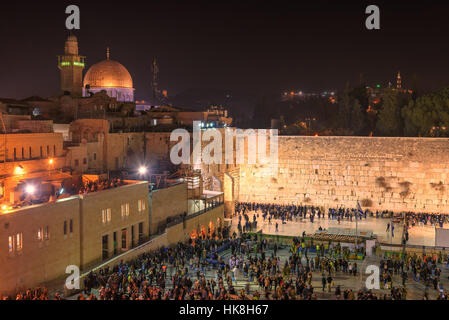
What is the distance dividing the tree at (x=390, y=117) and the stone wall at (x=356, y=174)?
627 cm

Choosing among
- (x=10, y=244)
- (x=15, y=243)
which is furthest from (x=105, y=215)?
(x=10, y=244)

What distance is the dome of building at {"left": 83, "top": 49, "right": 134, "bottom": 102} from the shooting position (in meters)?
40.2

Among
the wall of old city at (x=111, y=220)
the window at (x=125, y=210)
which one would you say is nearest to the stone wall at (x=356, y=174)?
the wall of old city at (x=111, y=220)

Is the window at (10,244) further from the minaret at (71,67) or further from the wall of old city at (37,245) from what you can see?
the minaret at (71,67)

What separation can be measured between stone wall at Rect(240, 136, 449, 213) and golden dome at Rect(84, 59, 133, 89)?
44.3 feet

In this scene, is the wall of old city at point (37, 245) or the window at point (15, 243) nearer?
the wall of old city at point (37, 245)

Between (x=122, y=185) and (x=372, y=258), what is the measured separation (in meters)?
11.3

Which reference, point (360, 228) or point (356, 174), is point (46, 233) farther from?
point (356, 174)

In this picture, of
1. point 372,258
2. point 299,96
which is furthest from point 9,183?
point 299,96

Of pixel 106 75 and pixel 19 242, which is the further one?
pixel 106 75

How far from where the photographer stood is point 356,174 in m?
33.6

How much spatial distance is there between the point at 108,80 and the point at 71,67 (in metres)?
3.44

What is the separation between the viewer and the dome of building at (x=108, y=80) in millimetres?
40156

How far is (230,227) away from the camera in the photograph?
2881 cm
